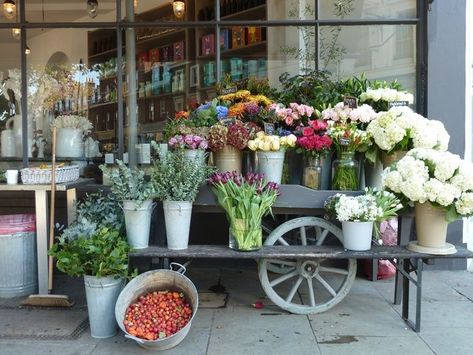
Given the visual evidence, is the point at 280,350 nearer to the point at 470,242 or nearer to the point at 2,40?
the point at 470,242

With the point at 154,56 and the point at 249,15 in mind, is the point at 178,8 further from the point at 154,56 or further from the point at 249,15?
the point at 249,15

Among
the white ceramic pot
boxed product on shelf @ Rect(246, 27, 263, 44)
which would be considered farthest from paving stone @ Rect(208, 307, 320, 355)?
boxed product on shelf @ Rect(246, 27, 263, 44)

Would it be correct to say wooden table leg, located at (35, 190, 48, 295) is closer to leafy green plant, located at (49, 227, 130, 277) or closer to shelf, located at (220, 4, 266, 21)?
leafy green plant, located at (49, 227, 130, 277)

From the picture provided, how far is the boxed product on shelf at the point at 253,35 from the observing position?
229 inches

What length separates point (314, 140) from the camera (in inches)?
159

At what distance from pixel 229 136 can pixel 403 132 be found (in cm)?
134

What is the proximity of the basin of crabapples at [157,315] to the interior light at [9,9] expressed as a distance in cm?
396

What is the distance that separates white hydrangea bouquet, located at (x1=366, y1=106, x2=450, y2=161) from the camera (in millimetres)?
3980

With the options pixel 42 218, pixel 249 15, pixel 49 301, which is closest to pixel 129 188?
pixel 42 218

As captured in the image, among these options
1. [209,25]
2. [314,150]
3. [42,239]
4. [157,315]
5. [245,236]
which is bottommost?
[157,315]

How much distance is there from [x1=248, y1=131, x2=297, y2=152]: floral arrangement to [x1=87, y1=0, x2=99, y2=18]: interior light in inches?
116

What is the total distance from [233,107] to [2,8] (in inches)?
139

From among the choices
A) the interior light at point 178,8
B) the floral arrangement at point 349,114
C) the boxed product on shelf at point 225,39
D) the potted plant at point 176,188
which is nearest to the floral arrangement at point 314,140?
the floral arrangement at point 349,114

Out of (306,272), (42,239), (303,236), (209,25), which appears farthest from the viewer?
(209,25)
